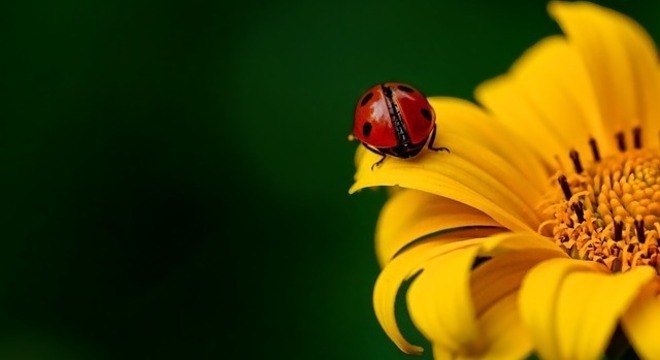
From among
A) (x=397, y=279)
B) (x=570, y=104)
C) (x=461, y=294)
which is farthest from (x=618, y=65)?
(x=461, y=294)

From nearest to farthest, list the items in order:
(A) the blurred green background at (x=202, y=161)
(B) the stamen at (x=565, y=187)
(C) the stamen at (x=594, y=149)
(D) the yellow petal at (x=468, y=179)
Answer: (D) the yellow petal at (x=468, y=179), (B) the stamen at (x=565, y=187), (C) the stamen at (x=594, y=149), (A) the blurred green background at (x=202, y=161)

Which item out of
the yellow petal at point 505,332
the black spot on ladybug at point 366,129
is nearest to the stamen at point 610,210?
the yellow petal at point 505,332

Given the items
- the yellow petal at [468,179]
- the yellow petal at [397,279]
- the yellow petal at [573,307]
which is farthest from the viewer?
the yellow petal at [468,179]

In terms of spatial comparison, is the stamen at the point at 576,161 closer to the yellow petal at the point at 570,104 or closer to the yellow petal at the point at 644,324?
the yellow petal at the point at 570,104

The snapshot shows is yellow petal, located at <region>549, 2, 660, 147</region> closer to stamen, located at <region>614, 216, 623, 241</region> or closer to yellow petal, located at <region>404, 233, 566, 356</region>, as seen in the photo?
stamen, located at <region>614, 216, 623, 241</region>

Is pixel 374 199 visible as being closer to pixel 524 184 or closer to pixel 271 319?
pixel 271 319

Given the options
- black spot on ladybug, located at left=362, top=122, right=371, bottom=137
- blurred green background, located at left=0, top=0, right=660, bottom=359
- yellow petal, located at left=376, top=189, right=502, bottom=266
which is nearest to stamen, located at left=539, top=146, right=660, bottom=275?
yellow petal, located at left=376, top=189, right=502, bottom=266
